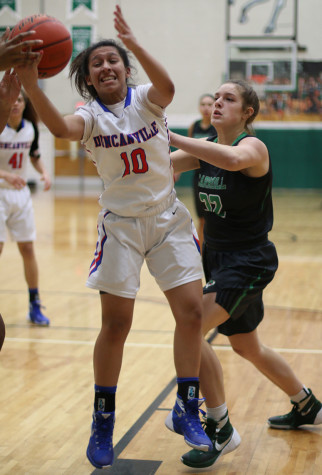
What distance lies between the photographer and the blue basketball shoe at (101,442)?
2.85m

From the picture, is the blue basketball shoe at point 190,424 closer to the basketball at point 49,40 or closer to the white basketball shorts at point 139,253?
the white basketball shorts at point 139,253

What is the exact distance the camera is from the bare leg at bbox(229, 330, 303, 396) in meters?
3.38

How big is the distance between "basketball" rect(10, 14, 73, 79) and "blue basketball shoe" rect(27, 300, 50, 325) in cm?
287

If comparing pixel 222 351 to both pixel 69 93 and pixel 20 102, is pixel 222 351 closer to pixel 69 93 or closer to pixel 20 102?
pixel 20 102

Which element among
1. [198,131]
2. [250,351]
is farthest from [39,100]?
[198,131]

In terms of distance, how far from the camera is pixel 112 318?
9.52ft

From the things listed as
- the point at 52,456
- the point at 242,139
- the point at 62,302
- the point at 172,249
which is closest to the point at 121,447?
the point at 52,456

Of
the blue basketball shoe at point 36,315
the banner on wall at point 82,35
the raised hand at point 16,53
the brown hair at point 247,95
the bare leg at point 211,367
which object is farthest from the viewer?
the banner on wall at point 82,35

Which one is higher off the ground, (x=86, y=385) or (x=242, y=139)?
(x=242, y=139)

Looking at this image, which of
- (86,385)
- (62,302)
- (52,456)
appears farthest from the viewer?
(62,302)

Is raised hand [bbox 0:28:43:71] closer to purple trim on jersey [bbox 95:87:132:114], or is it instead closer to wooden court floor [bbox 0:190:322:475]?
purple trim on jersey [bbox 95:87:132:114]

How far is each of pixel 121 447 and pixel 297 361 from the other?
1.73 m

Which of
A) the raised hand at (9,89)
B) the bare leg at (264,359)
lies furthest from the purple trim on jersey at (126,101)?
the bare leg at (264,359)

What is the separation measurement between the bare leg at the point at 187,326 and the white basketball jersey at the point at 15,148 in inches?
123
